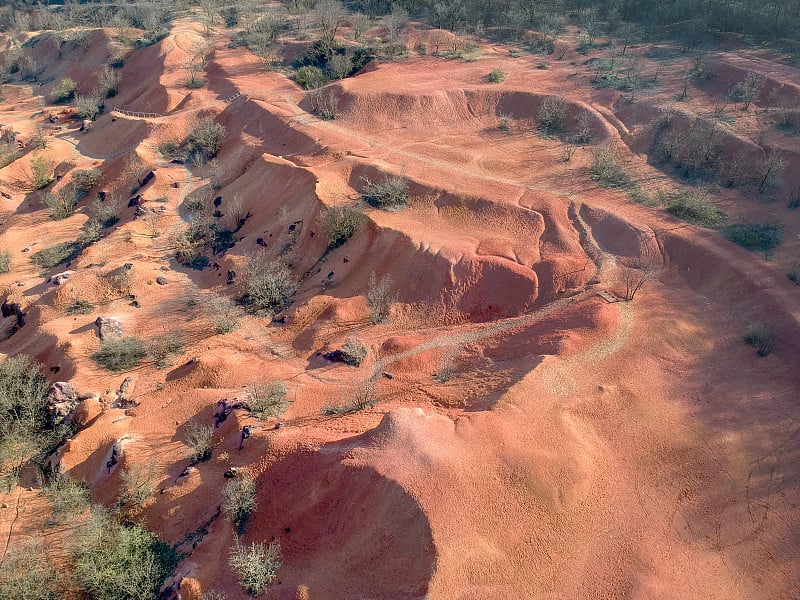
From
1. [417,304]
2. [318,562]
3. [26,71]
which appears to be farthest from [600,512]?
[26,71]

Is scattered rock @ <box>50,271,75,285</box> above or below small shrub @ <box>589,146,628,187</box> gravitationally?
below

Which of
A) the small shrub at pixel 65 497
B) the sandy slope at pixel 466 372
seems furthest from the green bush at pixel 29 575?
the sandy slope at pixel 466 372

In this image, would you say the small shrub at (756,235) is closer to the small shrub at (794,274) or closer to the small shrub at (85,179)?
the small shrub at (794,274)

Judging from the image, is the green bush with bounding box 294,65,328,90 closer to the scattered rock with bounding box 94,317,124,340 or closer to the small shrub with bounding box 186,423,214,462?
the scattered rock with bounding box 94,317,124,340

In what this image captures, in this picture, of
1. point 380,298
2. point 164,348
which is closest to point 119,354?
point 164,348

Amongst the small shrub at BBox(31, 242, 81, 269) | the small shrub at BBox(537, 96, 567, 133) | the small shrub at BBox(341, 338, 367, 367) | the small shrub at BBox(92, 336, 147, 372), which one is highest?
the small shrub at BBox(537, 96, 567, 133)

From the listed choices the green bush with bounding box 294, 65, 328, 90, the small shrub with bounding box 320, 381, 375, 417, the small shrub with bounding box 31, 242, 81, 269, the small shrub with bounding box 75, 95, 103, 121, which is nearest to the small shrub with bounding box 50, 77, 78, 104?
the small shrub with bounding box 75, 95, 103, 121

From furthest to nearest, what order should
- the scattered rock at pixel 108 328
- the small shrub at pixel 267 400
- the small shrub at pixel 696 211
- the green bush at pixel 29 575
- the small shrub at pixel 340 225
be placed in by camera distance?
the small shrub at pixel 340 225
the small shrub at pixel 696 211
the scattered rock at pixel 108 328
the small shrub at pixel 267 400
the green bush at pixel 29 575

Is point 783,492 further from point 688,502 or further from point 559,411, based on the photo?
point 559,411
